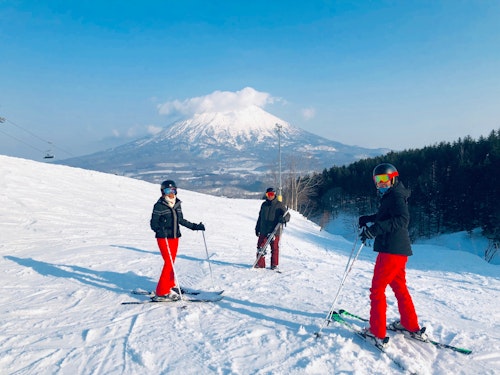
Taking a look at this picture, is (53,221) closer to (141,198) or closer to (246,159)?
(141,198)

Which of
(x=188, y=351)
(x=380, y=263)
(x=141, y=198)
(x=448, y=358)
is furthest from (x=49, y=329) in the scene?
(x=141, y=198)

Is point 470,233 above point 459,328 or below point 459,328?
below

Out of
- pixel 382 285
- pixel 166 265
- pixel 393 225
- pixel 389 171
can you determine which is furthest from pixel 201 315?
pixel 389 171

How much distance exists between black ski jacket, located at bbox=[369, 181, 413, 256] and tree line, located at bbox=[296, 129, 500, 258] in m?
26.6

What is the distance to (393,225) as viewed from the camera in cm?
412

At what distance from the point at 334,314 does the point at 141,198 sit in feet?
61.3

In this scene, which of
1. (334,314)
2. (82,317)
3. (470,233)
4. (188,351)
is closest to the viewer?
(188,351)

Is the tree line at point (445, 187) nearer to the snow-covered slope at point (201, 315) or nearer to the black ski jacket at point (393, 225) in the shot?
the snow-covered slope at point (201, 315)

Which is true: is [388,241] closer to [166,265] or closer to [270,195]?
[166,265]

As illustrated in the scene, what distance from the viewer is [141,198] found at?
70.8 feet

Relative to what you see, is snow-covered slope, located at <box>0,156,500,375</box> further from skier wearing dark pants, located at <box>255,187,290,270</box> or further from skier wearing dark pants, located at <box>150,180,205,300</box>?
skier wearing dark pants, located at <box>255,187,290,270</box>

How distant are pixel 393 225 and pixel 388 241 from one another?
0.23 metres

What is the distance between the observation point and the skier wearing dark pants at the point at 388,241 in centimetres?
414

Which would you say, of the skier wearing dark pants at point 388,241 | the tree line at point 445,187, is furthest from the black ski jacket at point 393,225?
the tree line at point 445,187
